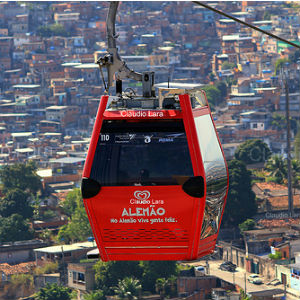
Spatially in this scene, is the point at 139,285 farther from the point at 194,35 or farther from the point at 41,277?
the point at 194,35

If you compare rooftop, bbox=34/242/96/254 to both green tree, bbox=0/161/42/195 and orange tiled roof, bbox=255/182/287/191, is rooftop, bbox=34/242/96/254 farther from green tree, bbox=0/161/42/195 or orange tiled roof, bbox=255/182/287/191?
orange tiled roof, bbox=255/182/287/191

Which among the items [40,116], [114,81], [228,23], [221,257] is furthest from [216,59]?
[114,81]

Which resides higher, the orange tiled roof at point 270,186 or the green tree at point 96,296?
the orange tiled roof at point 270,186

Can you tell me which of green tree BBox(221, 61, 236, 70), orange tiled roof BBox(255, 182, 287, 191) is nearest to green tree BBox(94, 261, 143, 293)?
orange tiled roof BBox(255, 182, 287, 191)

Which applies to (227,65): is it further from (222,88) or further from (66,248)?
(66,248)

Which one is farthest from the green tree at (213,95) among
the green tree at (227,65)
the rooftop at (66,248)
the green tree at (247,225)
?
the rooftop at (66,248)

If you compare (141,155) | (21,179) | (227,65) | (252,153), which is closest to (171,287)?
(21,179)

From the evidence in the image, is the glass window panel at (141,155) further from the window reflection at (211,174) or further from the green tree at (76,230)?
the green tree at (76,230)
